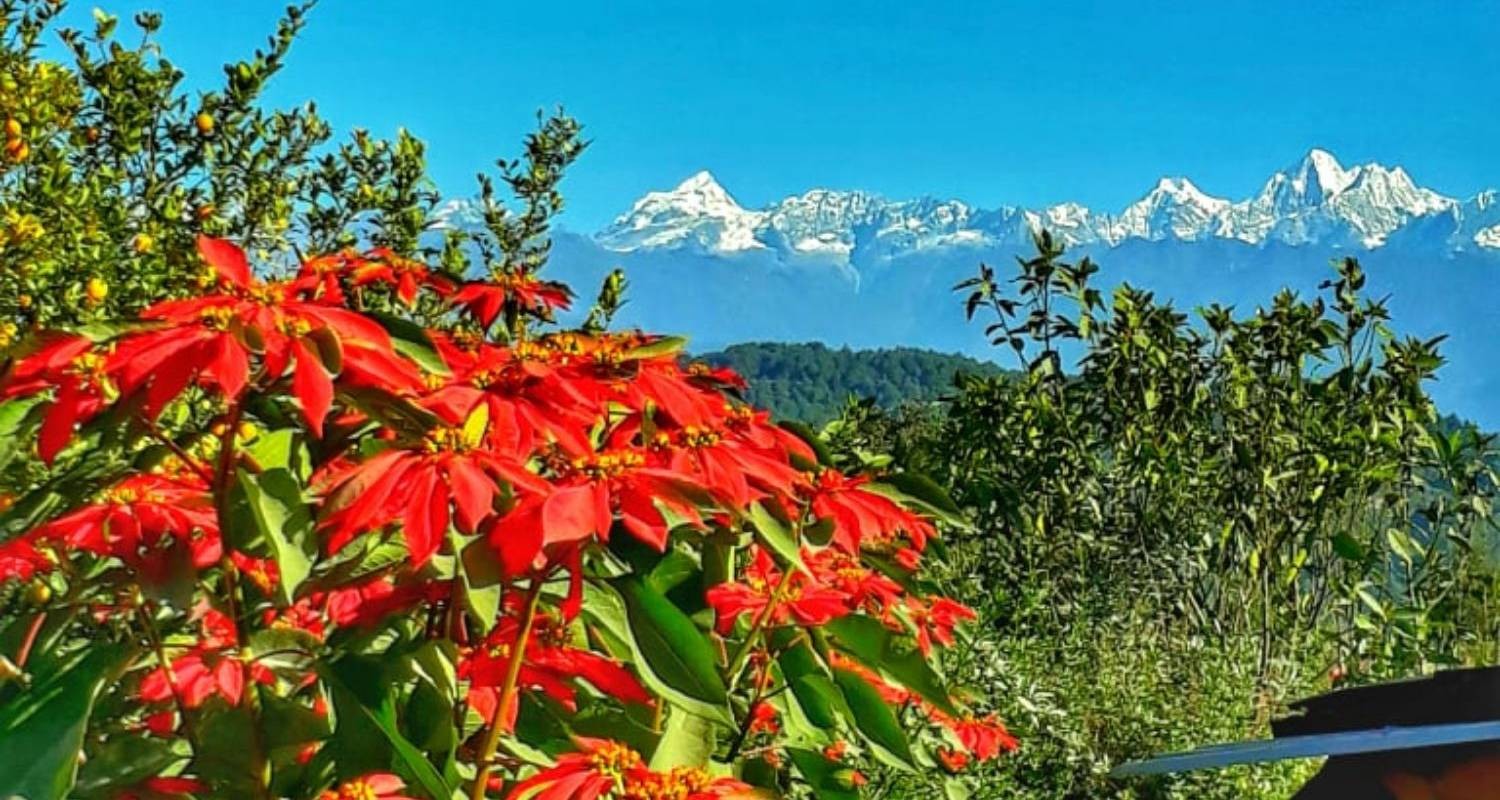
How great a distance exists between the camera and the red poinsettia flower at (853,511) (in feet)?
3.12

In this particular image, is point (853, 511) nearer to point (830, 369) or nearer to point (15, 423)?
point (15, 423)

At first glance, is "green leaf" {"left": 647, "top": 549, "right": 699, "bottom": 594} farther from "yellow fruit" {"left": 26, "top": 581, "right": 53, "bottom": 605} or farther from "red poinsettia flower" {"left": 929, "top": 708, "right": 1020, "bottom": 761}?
"red poinsettia flower" {"left": 929, "top": 708, "right": 1020, "bottom": 761}

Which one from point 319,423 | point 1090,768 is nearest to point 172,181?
point 1090,768

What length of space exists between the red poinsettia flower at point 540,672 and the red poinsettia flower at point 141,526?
0.55 ft

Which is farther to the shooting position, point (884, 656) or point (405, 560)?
point (884, 656)

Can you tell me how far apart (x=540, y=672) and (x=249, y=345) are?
0.27 meters

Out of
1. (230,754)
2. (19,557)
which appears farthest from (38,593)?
(230,754)

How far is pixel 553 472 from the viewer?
81 cm

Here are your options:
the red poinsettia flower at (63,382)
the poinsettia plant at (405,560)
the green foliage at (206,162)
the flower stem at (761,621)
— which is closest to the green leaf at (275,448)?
the poinsettia plant at (405,560)

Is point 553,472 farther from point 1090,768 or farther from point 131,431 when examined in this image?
point 1090,768

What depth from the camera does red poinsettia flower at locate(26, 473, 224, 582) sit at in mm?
824

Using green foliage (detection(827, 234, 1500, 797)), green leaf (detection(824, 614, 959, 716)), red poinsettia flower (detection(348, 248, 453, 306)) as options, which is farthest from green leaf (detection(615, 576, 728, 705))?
green foliage (detection(827, 234, 1500, 797))

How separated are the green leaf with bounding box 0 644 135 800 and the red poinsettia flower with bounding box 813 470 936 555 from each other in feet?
1.44

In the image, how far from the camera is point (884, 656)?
0.98 metres
